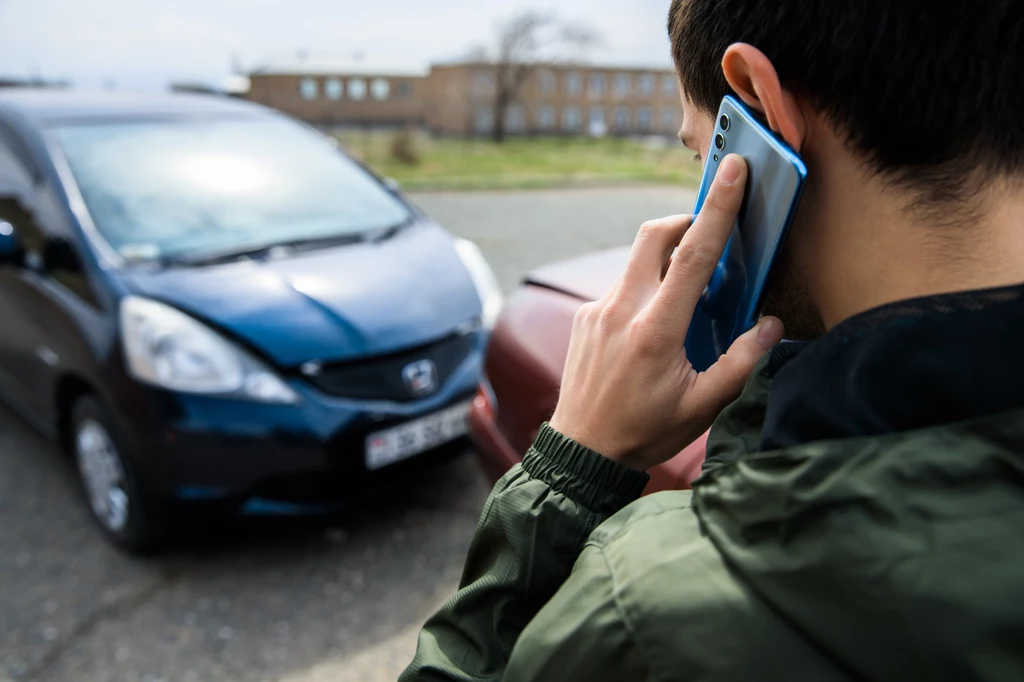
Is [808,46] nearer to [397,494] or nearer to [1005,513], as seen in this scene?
[1005,513]

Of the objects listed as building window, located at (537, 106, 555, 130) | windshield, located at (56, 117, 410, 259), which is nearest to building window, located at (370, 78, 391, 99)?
building window, located at (537, 106, 555, 130)

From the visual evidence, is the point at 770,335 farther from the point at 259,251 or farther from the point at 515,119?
A: the point at 515,119

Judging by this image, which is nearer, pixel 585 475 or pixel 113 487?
pixel 585 475

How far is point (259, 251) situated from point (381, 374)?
788 mm

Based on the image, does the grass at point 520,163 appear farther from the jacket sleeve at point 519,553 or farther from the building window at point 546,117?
the jacket sleeve at point 519,553

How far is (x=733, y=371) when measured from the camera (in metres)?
1.03

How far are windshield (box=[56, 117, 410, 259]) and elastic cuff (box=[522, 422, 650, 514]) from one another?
8.03 feet

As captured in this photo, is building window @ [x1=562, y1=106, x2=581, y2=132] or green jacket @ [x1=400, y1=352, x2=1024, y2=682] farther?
building window @ [x1=562, y1=106, x2=581, y2=132]

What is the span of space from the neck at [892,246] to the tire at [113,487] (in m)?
2.52

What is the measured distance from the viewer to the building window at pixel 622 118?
26.4 m

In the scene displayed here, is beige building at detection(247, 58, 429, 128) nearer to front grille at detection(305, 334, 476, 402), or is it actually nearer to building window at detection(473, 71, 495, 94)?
building window at detection(473, 71, 495, 94)

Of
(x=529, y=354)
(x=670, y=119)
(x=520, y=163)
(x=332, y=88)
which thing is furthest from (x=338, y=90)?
(x=529, y=354)

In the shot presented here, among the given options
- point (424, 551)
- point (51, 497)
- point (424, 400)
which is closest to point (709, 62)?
point (424, 400)

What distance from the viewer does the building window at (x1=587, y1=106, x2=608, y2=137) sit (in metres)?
25.7
